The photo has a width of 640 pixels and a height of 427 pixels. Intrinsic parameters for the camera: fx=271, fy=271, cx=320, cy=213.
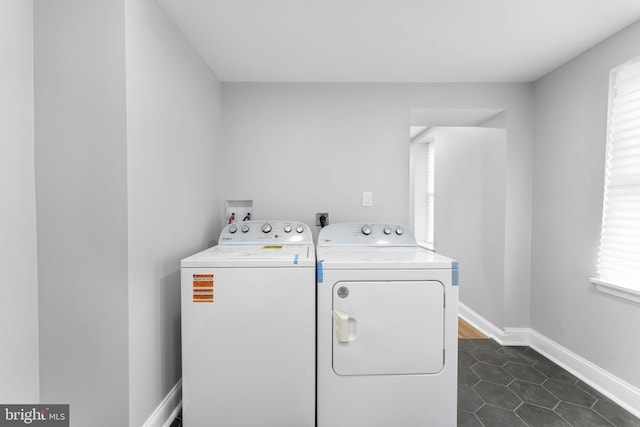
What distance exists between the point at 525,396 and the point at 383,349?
1.11 meters

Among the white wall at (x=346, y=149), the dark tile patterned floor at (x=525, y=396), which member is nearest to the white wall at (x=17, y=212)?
the white wall at (x=346, y=149)

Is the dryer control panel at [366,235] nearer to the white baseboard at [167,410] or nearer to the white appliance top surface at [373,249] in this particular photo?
the white appliance top surface at [373,249]

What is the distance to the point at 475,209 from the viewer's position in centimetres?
273

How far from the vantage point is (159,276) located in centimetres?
139

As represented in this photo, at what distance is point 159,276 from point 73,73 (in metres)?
0.97

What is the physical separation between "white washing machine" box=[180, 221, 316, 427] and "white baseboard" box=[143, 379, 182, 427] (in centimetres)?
15

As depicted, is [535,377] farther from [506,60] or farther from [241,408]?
[506,60]

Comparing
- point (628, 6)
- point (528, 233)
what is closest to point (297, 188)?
point (528, 233)

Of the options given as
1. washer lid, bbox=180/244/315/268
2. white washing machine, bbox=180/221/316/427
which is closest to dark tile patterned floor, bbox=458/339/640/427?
white washing machine, bbox=180/221/316/427

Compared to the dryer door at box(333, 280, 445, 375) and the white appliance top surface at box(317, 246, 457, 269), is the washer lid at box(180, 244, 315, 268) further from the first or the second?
the dryer door at box(333, 280, 445, 375)

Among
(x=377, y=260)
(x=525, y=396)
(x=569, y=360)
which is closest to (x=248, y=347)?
(x=377, y=260)

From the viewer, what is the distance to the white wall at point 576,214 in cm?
164

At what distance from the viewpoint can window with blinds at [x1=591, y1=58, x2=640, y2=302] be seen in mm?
1555

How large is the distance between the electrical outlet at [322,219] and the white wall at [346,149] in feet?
0.12
